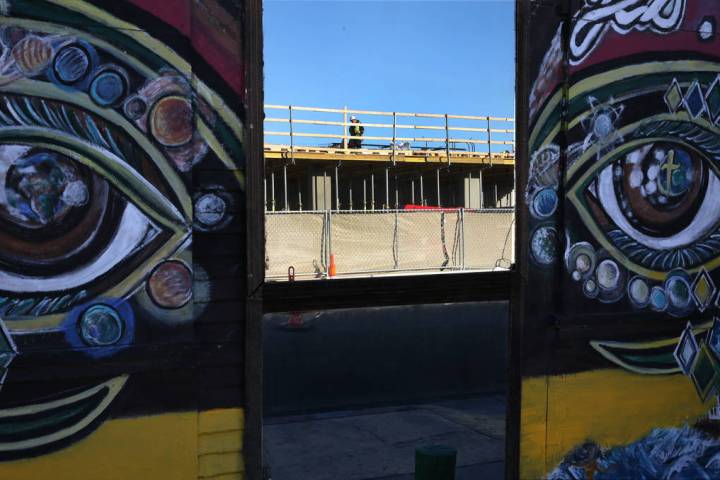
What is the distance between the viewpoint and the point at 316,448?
296 inches

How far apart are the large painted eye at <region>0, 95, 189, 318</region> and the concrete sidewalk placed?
3753mm

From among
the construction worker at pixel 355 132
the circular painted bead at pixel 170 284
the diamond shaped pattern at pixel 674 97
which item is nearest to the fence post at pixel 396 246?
the construction worker at pixel 355 132

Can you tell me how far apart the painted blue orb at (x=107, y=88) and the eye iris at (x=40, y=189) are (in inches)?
14.8

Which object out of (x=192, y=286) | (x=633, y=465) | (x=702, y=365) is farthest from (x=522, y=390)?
(x=192, y=286)

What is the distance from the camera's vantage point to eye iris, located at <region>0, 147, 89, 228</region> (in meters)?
3.41

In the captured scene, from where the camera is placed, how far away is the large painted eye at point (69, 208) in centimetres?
342

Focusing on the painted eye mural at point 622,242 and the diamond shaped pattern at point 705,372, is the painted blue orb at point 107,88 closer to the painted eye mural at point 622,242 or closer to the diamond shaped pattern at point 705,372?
the painted eye mural at point 622,242

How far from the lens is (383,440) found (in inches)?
305

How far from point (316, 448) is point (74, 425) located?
4356 mm

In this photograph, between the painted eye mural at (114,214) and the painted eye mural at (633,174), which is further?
the painted eye mural at (633,174)

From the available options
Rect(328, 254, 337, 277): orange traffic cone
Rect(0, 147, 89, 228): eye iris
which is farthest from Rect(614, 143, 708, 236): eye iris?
Rect(328, 254, 337, 277): orange traffic cone

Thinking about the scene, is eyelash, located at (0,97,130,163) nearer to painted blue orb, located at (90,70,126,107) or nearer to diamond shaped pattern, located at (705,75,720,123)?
painted blue orb, located at (90,70,126,107)

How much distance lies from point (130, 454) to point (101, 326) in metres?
0.74

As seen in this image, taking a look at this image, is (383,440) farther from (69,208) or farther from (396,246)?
(396,246)
